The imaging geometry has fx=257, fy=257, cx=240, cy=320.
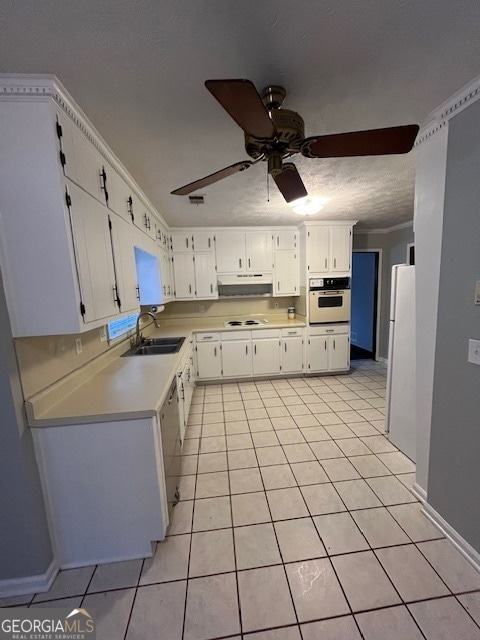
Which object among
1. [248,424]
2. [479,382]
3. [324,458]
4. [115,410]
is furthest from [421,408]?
[115,410]

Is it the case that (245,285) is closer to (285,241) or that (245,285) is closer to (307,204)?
(285,241)

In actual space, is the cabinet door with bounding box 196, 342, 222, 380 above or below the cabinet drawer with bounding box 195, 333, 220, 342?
below

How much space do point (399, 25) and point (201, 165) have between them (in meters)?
1.33

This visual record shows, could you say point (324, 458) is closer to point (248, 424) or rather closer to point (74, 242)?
point (248, 424)

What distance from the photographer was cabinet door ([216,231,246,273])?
4.03m

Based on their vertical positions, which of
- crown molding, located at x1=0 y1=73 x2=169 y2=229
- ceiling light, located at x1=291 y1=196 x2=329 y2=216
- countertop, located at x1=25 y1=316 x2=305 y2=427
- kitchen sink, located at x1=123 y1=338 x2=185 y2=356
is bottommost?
kitchen sink, located at x1=123 y1=338 x2=185 y2=356

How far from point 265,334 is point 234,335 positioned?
49 centimetres

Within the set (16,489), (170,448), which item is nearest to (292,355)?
(170,448)

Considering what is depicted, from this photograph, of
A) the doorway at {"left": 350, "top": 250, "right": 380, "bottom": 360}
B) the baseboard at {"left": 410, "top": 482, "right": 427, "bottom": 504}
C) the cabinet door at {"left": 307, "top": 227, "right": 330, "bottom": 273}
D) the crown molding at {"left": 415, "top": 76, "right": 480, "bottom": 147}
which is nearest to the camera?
the crown molding at {"left": 415, "top": 76, "right": 480, "bottom": 147}

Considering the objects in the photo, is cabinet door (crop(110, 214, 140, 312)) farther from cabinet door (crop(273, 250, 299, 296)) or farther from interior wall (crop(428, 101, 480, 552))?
cabinet door (crop(273, 250, 299, 296))

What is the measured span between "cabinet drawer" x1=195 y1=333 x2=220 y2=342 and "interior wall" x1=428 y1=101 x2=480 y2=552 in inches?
111

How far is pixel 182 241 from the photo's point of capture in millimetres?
3967

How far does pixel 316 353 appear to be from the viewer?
4129mm

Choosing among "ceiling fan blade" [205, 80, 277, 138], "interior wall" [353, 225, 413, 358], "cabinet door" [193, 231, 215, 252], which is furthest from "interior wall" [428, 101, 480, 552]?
"interior wall" [353, 225, 413, 358]
